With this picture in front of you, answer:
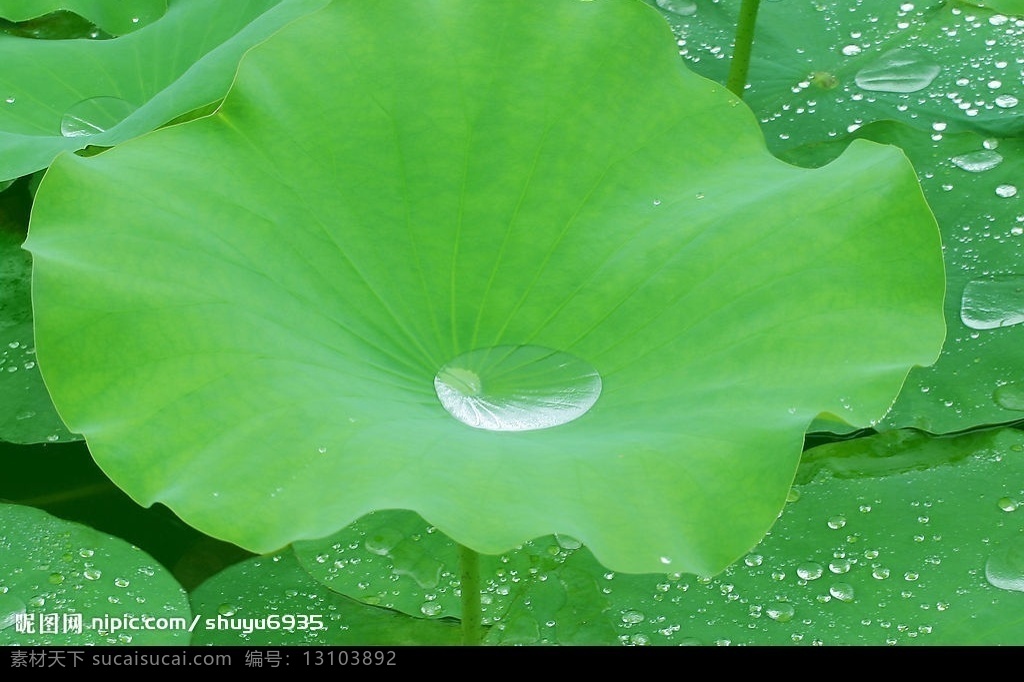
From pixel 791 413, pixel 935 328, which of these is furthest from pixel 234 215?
pixel 935 328

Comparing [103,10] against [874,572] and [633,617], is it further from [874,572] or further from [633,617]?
[874,572]

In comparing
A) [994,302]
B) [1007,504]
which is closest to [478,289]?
[1007,504]

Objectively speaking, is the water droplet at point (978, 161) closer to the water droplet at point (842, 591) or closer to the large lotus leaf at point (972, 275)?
the large lotus leaf at point (972, 275)

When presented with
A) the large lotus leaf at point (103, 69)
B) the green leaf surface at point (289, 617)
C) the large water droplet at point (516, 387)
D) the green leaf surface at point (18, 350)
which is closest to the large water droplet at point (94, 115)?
the large lotus leaf at point (103, 69)

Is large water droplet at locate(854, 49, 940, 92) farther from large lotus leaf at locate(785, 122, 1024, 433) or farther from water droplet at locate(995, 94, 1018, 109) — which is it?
large lotus leaf at locate(785, 122, 1024, 433)

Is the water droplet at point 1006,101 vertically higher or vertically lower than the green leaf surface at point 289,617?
higher
